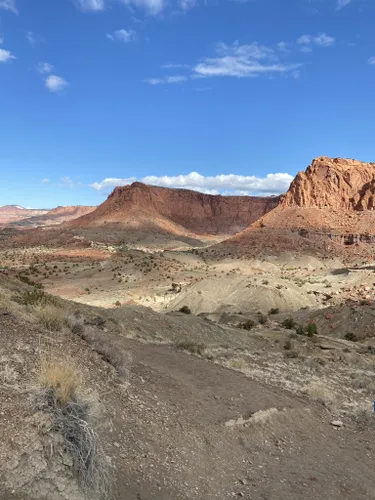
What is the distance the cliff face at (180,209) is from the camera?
385ft

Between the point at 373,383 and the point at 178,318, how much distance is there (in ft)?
26.4

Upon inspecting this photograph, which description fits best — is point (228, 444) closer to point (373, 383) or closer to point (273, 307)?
point (373, 383)

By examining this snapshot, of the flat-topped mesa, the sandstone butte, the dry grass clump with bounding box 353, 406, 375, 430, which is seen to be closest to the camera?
the dry grass clump with bounding box 353, 406, 375, 430

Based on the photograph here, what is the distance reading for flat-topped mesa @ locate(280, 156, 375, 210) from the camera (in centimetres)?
7962

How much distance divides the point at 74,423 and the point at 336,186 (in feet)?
272

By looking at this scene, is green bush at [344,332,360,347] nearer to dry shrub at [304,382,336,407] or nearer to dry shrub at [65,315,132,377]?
dry shrub at [304,382,336,407]

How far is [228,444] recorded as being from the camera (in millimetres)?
7195

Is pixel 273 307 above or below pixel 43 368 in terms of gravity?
below

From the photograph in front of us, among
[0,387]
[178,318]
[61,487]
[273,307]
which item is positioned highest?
[0,387]

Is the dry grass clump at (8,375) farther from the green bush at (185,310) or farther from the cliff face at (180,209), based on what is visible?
the cliff face at (180,209)

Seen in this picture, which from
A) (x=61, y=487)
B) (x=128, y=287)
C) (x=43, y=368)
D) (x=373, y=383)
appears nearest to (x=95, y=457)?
(x=61, y=487)

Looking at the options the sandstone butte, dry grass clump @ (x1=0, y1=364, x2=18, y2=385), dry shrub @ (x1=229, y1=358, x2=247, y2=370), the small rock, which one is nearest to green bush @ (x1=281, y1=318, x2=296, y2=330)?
dry shrub @ (x1=229, y1=358, x2=247, y2=370)

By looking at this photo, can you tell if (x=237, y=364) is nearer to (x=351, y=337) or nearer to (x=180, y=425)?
(x=180, y=425)

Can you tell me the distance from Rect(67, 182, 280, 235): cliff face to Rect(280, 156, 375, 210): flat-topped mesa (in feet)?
146
